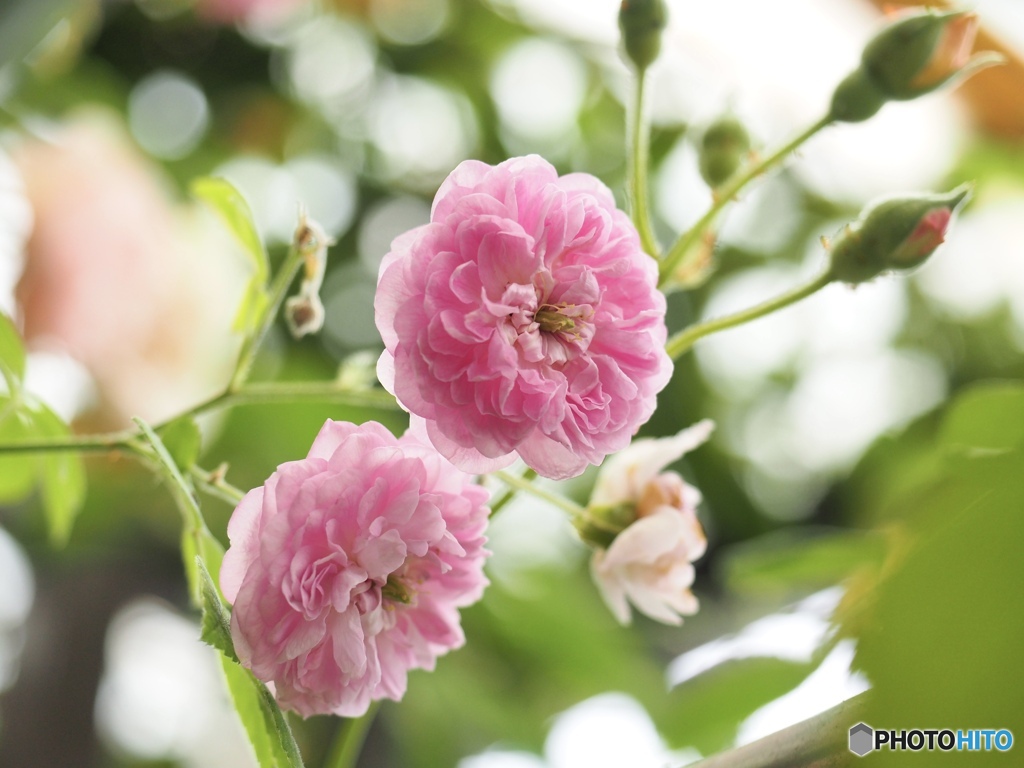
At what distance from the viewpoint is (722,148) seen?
0.25 meters

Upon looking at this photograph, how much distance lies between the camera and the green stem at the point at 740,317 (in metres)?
0.20

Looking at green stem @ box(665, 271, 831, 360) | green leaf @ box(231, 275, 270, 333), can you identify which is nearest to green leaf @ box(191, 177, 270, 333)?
green leaf @ box(231, 275, 270, 333)

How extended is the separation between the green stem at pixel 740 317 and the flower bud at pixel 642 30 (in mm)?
76

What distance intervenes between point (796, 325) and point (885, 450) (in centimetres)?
11

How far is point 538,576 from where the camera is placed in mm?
510

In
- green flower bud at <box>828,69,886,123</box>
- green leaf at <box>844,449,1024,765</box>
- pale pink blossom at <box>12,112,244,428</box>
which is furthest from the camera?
pale pink blossom at <box>12,112,244,428</box>

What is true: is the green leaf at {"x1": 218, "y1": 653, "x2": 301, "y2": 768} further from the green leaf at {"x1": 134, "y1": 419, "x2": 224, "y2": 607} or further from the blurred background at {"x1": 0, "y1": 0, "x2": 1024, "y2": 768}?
the blurred background at {"x1": 0, "y1": 0, "x2": 1024, "y2": 768}

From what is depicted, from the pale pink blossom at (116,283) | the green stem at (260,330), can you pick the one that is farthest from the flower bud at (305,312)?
the pale pink blossom at (116,283)

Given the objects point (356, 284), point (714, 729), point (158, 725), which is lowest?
point (158, 725)

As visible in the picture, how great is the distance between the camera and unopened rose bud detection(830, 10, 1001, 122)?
22 centimetres

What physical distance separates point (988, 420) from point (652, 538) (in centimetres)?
12

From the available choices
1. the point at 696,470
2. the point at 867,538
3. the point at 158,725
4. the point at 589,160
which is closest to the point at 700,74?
the point at 589,160

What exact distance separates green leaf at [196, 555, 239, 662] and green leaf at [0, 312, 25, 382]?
0.38ft

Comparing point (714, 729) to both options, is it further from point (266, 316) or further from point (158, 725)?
point (158, 725)
